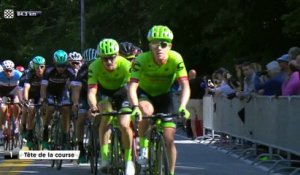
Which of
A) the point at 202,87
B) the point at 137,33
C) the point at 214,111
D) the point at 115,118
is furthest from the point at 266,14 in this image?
the point at 115,118

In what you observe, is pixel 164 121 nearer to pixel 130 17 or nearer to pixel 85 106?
pixel 85 106

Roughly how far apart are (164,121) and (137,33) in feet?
122

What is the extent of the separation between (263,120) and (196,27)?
2408 cm

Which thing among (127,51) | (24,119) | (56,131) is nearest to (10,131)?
(24,119)

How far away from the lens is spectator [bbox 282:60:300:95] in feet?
45.6

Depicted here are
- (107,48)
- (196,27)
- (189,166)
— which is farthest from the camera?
(196,27)

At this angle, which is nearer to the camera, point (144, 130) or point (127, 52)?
point (144, 130)

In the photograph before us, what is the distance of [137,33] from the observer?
154 feet

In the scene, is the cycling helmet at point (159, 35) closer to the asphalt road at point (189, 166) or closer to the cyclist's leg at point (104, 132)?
the cyclist's leg at point (104, 132)

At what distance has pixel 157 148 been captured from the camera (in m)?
9.85

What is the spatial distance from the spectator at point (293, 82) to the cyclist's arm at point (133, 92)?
4.39 metres

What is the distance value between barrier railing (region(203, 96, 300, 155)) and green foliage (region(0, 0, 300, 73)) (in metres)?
7.61

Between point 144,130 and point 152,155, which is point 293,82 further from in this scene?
point 152,155

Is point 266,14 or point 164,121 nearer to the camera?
point 164,121
